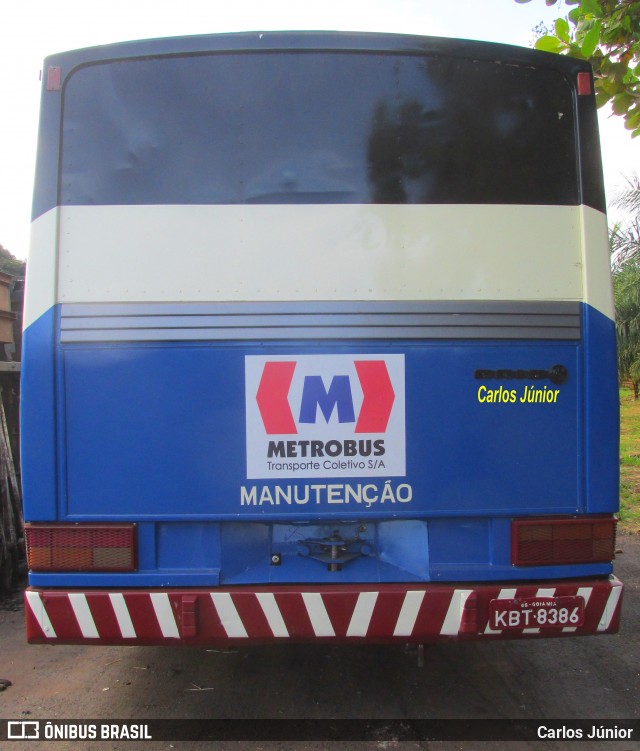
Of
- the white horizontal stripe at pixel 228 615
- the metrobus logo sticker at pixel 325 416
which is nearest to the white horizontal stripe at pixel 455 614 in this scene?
the metrobus logo sticker at pixel 325 416

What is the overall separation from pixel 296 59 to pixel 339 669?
333 centimetres

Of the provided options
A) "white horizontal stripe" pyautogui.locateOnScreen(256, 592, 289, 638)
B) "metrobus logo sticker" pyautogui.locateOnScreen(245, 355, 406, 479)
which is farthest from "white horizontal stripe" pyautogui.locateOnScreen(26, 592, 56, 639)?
"metrobus logo sticker" pyautogui.locateOnScreen(245, 355, 406, 479)

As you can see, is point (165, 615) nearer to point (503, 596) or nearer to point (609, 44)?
point (503, 596)

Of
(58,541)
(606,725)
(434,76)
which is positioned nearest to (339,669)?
(606,725)

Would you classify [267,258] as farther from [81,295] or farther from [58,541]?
[58,541]

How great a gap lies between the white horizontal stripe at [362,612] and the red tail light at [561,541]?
2.14 ft

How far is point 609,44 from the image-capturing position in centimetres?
→ 475

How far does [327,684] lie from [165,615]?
1330mm

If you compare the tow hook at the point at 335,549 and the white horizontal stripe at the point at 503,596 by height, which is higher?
the tow hook at the point at 335,549

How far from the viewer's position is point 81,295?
8.77 feet

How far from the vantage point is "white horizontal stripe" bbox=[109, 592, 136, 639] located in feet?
8.66

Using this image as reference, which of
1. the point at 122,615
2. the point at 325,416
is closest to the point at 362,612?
the point at 325,416

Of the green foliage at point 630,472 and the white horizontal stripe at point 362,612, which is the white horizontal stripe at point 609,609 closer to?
the white horizontal stripe at point 362,612

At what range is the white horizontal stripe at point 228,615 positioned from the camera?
8.68ft
